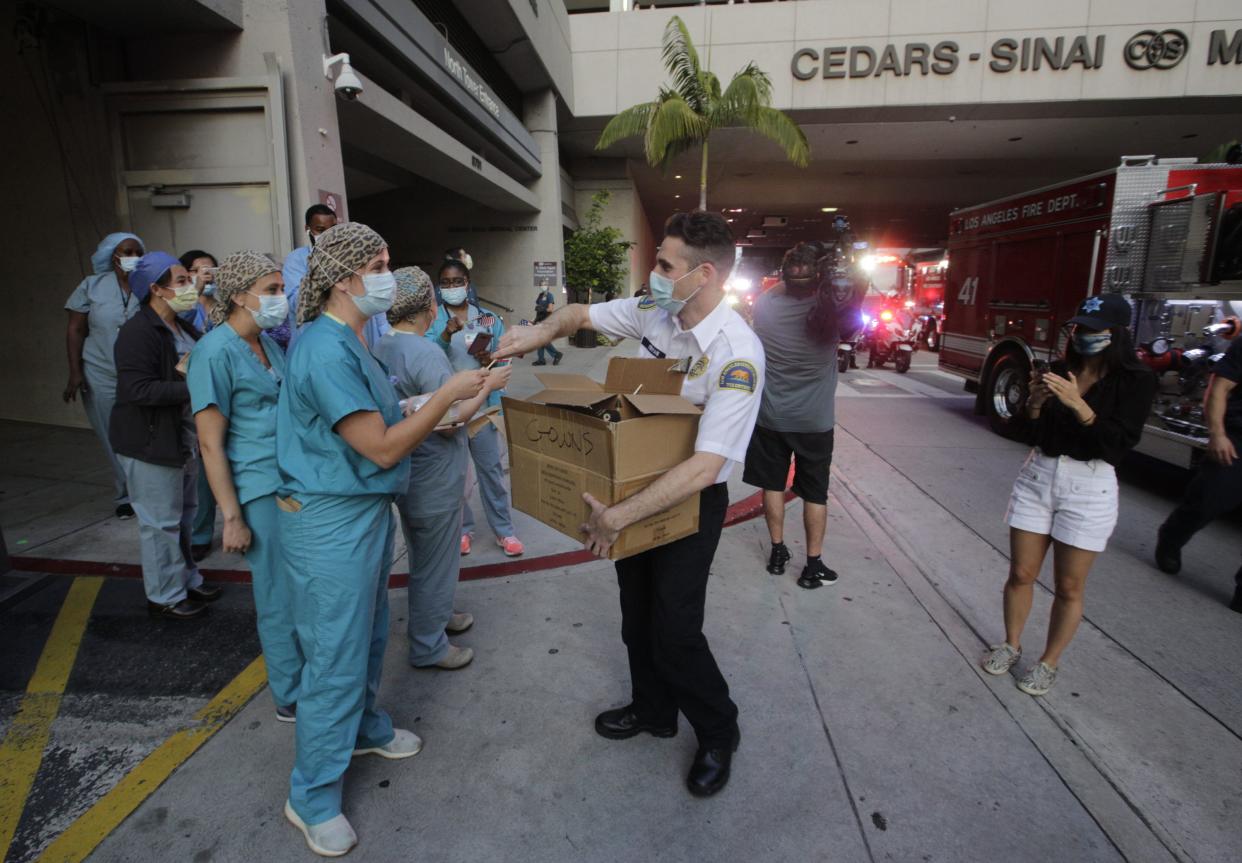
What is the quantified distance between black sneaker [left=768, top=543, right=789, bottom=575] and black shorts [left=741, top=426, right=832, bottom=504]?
38 centimetres

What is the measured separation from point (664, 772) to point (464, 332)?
289 centimetres

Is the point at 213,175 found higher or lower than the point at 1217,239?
higher

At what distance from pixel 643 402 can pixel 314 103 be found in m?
6.41

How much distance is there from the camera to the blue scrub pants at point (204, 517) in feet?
14.4

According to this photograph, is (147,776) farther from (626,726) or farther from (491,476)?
(491,476)

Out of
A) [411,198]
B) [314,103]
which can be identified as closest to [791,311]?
[314,103]

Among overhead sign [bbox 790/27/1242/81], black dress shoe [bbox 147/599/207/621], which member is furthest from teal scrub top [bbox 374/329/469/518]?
overhead sign [bbox 790/27/1242/81]

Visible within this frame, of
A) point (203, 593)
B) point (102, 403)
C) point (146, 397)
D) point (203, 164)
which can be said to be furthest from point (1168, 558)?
point (203, 164)

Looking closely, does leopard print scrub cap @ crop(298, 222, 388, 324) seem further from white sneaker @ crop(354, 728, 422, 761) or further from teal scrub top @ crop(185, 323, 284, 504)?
white sneaker @ crop(354, 728, 422, 761)

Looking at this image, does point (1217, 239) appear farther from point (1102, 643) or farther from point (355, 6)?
point (355, 6)

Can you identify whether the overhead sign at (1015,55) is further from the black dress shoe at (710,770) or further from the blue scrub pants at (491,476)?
the black dress shoe at (710,770)

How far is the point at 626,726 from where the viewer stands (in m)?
2.76

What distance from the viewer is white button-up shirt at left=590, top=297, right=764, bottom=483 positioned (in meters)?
2.06

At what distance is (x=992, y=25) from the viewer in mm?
15805
